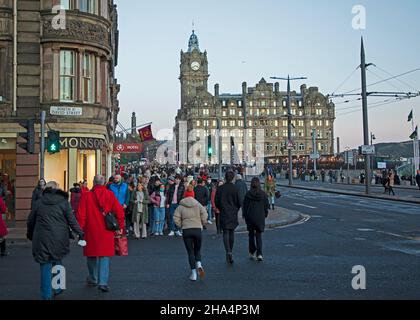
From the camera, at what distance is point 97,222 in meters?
8.55

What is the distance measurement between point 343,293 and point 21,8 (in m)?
18.3

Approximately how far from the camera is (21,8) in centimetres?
2100

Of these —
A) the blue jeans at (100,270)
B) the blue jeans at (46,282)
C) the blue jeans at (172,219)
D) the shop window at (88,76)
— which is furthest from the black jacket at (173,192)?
the blue jeans at (46,282)

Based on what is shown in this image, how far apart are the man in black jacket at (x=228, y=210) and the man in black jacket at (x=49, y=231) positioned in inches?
162

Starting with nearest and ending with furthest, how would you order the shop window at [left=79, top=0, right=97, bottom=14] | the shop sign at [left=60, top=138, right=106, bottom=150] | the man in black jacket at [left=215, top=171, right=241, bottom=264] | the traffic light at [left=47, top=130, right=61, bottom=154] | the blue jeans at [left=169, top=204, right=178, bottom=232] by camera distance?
the man in black jacket at [left=215, top=171, right=241, bottom=264] → the traffic light at [left=47, top=130, right=61, bottom=154] → the blue jeans at [left=169, top=204, right=178, bottom=232] → the shop sign at [left=60, top=138, right=106, bottom=150] → the shop window at [left=79, top=0, right=97, bottom=14]

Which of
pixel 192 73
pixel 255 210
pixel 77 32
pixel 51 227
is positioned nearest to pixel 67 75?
pixel 77 32

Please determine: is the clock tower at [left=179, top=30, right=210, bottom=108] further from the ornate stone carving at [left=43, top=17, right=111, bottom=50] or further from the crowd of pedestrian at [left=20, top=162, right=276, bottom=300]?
the crowd of pedestrian at [left=20, top=162, right=276, bottom=300]

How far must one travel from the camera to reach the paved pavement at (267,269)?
8.34 m

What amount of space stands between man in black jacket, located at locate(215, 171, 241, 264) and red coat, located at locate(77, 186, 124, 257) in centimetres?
329

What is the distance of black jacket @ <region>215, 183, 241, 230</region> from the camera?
11.5 metres

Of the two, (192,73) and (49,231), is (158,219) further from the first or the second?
(192,73)

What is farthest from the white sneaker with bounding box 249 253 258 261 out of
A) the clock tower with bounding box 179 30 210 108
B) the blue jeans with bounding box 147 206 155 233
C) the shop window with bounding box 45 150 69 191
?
the clock tower with bounding box 179 30 210 108

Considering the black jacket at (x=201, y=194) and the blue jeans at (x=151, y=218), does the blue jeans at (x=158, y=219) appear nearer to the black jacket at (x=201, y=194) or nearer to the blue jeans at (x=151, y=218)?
the blue jeans at (x=151, y=218)

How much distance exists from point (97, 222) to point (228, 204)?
3.92m
